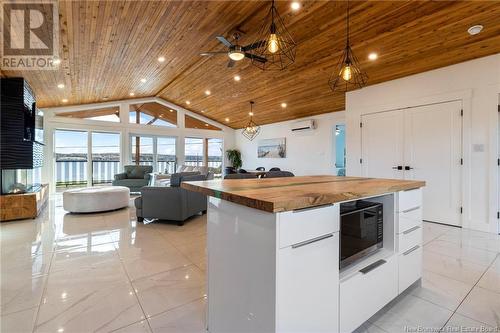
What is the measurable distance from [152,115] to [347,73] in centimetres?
762

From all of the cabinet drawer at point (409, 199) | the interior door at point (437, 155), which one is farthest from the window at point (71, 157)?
the interior door at point (437, 155)

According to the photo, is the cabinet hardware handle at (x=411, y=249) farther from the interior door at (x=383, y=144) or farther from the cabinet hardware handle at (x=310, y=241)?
the interior door at (x=383, y=144)

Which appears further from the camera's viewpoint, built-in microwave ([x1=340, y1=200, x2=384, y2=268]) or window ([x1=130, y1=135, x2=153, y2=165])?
window ([x1=130, y1=135, x2=153, y2=165])

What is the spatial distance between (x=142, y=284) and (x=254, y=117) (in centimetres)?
731

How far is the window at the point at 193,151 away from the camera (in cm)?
951

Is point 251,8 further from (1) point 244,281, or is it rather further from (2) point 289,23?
(1) point 244,281

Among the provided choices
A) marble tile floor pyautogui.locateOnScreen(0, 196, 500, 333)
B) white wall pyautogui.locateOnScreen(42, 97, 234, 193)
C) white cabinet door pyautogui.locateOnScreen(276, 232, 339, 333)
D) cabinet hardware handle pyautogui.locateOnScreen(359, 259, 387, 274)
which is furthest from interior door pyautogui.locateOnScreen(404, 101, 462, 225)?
white wall pyautogui.locateOnScreen(42, 97, 234, 193)

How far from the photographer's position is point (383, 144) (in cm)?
493

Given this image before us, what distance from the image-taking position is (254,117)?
28.7ft

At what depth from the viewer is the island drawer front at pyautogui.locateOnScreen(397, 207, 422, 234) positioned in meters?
1.77

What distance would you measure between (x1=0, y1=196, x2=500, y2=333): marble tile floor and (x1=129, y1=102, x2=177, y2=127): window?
5.47m

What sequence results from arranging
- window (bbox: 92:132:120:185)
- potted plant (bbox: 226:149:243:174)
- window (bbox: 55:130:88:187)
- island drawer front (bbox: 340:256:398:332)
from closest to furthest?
island drawer front (bbox: 340:256:398:332), window (bbox: 55:130:88:187), window (bbox: 92:132:120:185), potted plant (bbox: 226:149:243:174)

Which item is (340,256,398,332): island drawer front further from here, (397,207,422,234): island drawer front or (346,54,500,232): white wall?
(346,54,500,232): white wall

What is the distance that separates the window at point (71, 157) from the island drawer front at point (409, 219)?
8.50 m
